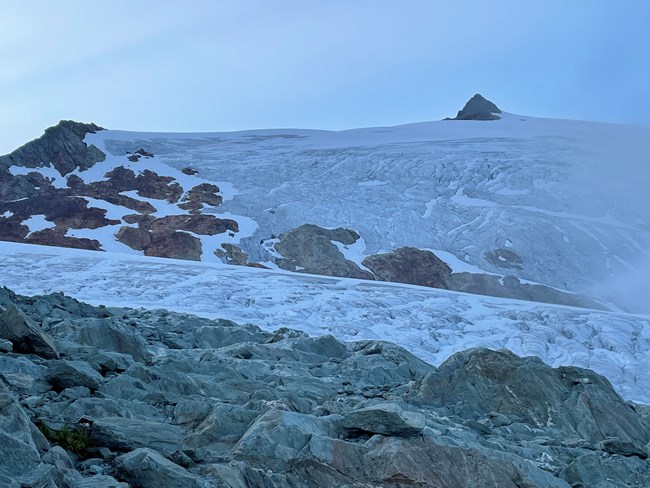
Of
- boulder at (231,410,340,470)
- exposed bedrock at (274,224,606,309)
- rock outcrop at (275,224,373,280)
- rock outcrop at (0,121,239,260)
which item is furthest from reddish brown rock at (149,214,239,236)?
boulder at (231,410,340,470)

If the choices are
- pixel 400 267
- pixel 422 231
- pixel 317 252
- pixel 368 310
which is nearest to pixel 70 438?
pixel 368 310

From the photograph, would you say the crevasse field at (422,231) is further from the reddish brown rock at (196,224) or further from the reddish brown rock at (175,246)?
the reddish brown rock at (196,224)

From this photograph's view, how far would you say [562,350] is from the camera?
20.8 m

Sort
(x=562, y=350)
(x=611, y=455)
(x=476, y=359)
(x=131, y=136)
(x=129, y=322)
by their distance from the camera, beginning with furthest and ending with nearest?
(x=131, y=136) → (x=562, y=350) → (x=129, y=322) → (x=476, y=359) → (x=611, y=455)

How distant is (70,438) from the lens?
7.31 m

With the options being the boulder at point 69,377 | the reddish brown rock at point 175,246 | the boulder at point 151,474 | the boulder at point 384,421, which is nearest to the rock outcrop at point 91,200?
the reddish brown rock at point 175,246

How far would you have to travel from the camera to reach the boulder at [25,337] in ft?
35.1

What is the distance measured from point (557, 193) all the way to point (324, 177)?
14855 mm

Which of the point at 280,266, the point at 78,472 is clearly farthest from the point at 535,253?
the point at 78,472

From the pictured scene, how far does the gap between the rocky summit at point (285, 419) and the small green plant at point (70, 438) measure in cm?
2

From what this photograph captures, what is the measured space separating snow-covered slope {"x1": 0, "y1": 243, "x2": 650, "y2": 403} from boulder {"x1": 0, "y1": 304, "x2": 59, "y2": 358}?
392 inches

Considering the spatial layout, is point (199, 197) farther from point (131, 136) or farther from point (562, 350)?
point (562, 350)

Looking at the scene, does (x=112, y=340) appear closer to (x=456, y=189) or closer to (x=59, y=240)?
(x=59, y=240)

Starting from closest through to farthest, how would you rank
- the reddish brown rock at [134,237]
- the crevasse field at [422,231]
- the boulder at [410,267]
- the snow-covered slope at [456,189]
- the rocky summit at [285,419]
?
the rocky summit at [285,419], the crevasse field at [422,231], the boulder at [410,267], the reddish brown rock at [134,237], the snow-covered slope at [456,189]
